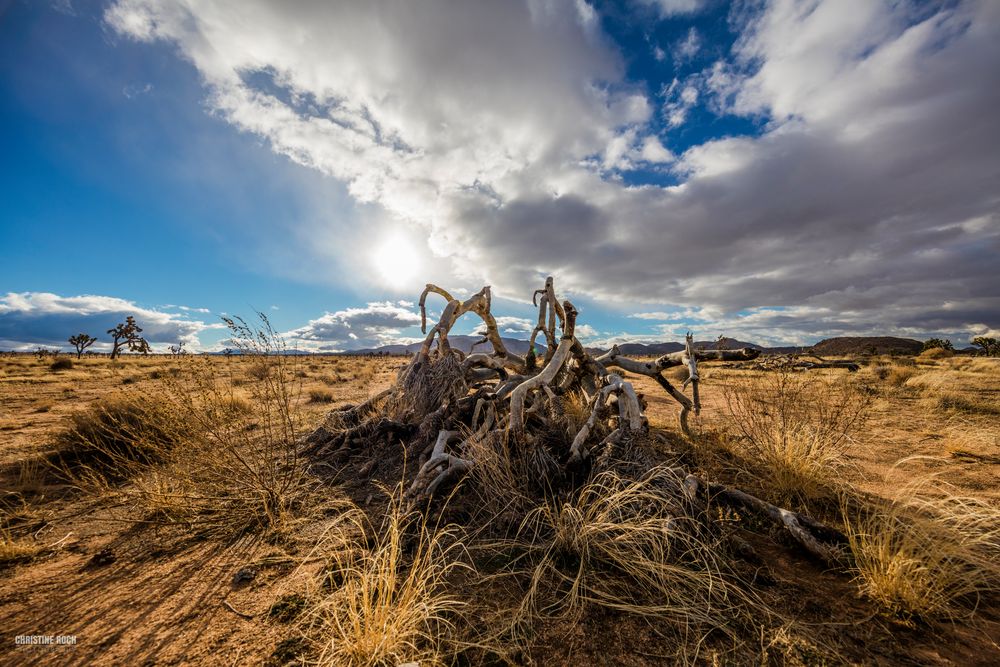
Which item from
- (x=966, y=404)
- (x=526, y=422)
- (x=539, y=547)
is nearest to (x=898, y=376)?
(x=966, y=404)

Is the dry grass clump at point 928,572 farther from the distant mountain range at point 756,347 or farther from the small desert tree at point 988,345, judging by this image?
the small desert tree at point 988,345

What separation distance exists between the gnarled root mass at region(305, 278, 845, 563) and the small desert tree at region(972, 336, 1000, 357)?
48.8 m

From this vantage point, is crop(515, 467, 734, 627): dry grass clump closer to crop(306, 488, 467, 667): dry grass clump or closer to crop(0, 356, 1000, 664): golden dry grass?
crop(0, 356, 1000, 664): golden dry grass

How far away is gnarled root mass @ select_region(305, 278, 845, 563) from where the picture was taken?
11.7 ft

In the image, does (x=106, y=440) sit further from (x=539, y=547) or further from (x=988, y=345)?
(x=988, y=345)

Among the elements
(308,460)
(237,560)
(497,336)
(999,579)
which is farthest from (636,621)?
(497,336)

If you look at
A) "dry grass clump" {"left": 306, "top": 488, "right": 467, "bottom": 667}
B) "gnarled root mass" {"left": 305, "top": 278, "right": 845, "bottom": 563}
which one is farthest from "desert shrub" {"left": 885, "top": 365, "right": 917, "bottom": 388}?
"dry grass clump" {"left": 306, "top": 488, "right": 467, "bottom": 667}

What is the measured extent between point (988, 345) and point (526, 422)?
55091 mm

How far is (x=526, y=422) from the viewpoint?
484 cm

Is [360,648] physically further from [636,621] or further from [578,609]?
[636,621]

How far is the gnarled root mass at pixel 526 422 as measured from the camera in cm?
356

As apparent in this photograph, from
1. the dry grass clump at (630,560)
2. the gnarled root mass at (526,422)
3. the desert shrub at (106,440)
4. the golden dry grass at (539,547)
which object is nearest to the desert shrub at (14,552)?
the golden dry grass at (539,547)

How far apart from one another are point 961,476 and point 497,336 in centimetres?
749

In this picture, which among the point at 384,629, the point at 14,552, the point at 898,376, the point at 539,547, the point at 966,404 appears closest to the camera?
the point at 384,629
